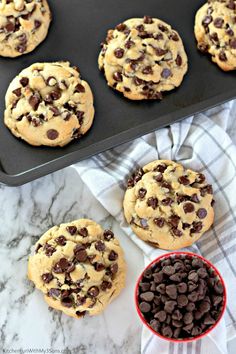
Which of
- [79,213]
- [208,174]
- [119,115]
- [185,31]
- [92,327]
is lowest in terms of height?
[92,327]

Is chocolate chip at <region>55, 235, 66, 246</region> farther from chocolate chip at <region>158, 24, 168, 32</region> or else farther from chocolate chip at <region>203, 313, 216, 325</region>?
chocolate chip at <region>158, 24, 168, 32</region>

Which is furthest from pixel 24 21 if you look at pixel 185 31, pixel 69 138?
pixel 185 31

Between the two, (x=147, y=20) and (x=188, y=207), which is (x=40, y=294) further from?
(x=147, y=20)

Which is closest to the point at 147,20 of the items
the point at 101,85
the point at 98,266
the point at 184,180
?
the point at 101,85

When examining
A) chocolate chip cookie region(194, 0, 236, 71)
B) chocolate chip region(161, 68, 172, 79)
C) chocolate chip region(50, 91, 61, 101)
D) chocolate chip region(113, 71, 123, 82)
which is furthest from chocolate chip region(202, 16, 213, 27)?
chocolate chip region(50, 91, 61, 101)

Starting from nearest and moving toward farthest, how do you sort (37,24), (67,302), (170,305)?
1. (170,305)
2. (67,302)
3. (37,24)

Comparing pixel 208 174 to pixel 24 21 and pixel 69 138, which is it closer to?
pixel 69 138
